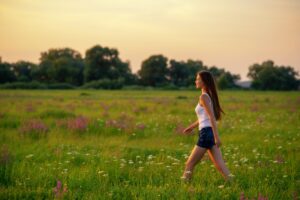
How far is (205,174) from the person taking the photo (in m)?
7.29

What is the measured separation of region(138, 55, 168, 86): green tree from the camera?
12825 centimetres

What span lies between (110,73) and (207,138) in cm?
10563

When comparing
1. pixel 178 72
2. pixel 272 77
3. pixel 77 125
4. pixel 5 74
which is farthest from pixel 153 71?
pixel 77 125

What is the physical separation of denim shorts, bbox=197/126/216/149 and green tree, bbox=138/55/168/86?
119 metres

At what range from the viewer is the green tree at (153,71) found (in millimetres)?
128250

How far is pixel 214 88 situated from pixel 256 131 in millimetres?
8130

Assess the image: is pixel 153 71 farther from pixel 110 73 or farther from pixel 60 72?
pixel 60 72

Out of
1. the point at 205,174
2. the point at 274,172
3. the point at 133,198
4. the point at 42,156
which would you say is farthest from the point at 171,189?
the point at 42,156

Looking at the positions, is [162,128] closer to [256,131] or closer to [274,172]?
[256,131]

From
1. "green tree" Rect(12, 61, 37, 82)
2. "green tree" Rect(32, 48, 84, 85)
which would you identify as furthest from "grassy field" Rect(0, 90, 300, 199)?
"green tree" Rect(12, 61, 37, 82)

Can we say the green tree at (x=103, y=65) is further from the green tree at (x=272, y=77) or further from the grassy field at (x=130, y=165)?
the grassy field at (x=130, y=165)

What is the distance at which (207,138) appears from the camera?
6.66 meters

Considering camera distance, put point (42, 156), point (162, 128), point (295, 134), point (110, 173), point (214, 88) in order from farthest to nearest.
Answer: point (162, 128), point (295, 134), point (42, 156), point (110, 173), point (214, 88)

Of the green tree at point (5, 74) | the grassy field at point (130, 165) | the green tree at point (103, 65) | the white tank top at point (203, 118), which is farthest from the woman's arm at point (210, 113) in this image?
the green tree at point (103, 65)
